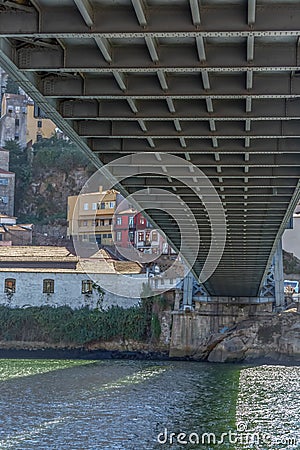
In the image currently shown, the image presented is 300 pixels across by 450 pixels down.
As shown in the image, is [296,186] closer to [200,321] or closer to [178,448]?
[178,448]

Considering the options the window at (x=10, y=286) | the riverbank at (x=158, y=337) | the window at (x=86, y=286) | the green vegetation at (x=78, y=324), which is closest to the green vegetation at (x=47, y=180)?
the window at (x=10, y=286)

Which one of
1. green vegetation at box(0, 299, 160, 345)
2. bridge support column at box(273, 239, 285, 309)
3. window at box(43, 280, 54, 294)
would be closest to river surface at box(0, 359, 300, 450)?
bridge support column at box(273, 239, 285, 309)

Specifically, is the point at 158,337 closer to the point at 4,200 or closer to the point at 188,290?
the point at 188,290

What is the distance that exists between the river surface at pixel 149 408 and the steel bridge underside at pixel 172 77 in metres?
7.54

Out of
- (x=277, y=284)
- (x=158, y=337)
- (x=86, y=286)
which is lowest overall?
(x=158, y=337)

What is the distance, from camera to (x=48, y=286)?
51.7 m

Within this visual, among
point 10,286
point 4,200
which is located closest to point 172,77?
point 10,286

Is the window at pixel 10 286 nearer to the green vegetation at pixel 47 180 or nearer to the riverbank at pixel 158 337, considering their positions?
the riverbank at pixel 158 337

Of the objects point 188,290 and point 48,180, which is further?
point 48,180

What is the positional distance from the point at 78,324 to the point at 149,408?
80.0ft

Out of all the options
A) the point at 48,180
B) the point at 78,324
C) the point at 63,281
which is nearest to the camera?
the point at 78,324

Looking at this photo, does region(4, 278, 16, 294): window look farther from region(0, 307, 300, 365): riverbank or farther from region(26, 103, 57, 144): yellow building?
region(26, 103, 57, 144): yellow building

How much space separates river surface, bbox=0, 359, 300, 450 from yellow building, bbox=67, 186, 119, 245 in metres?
35.6

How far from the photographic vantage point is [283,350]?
1734 inches
